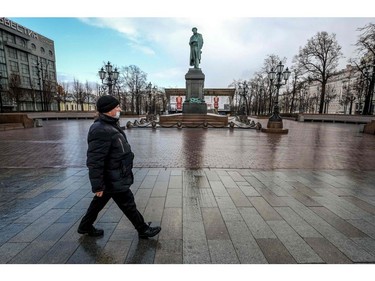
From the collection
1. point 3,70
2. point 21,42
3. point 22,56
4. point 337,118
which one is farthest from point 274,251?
point 21,42

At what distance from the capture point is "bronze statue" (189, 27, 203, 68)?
24922mm

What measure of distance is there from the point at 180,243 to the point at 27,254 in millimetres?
1851

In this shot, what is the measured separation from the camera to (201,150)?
29.8 feet

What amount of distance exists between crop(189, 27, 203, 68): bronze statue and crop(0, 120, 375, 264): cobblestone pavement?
21092 mm

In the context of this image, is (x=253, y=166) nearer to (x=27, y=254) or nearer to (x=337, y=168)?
(x=337, y=168)

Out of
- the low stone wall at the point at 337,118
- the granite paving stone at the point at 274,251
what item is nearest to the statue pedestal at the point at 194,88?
the low stone wall at the point at 337,118

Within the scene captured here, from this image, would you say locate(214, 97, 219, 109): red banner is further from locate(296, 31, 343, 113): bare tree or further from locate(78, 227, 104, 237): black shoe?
locate(78, 227, 104, 237): black shoe

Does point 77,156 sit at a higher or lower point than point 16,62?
lower

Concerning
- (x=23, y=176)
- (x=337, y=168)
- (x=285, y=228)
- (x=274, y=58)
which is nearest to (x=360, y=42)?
(x=274, y=58)

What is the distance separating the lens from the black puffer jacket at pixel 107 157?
2365 millimetres

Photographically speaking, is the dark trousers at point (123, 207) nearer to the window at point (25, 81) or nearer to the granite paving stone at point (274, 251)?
the granite paving stone at point (274, 251)

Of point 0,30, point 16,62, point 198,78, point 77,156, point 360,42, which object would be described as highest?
point 0,30

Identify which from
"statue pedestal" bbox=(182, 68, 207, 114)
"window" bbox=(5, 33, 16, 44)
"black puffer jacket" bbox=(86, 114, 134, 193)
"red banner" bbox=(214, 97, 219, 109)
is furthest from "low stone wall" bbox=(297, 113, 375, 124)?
"window" bbox=(5, 33, 16, 44)

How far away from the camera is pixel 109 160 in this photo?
8.10 ft
